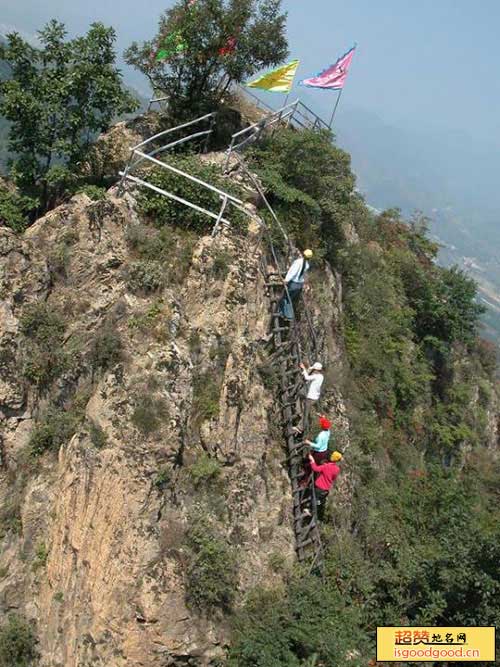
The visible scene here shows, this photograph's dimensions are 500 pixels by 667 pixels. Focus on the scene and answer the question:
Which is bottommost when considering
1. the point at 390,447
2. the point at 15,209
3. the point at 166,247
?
the point at 390,447

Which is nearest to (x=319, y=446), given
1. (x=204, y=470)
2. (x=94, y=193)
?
(x=204, y=470)

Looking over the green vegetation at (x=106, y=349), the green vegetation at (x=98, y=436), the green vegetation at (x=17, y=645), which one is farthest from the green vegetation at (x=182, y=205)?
the green vegetation at (x=17, y=645)

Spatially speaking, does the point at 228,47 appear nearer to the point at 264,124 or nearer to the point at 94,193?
the point at 264,124

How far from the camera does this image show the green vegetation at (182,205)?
1429 centimetres

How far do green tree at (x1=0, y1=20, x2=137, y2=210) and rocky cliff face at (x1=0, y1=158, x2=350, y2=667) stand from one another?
2.00 meters

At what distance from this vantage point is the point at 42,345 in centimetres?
1309

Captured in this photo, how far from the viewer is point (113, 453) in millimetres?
11008

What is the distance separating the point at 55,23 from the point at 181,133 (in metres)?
4.72

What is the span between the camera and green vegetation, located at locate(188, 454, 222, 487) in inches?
454

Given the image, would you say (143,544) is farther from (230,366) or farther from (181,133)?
(181,133)

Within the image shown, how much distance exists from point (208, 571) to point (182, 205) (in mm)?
8702

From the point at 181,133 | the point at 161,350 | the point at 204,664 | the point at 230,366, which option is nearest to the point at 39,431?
the point at 161,350

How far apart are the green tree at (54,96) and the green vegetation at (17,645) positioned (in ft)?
34.8

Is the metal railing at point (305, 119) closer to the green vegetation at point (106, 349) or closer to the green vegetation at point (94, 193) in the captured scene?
the green vegetation at point (94, 193)
